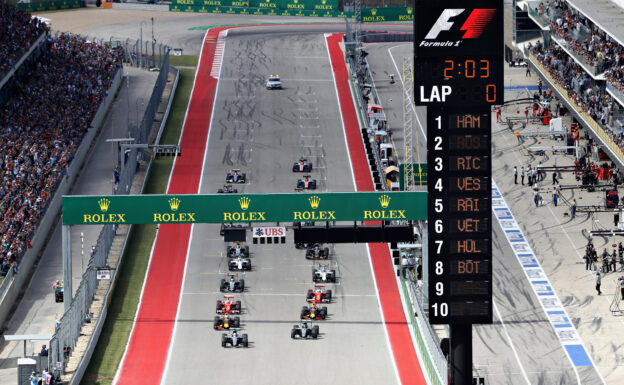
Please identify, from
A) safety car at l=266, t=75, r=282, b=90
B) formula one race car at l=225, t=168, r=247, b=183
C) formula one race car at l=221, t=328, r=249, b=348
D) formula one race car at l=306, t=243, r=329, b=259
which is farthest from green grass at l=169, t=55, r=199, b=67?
formula one race car at l=221, t=328, r=249, b=348

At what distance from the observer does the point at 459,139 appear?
38.8 m

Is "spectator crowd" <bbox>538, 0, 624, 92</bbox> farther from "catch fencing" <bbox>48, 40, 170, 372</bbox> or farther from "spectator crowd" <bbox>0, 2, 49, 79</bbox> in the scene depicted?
"spectator crowd" <bbox>0, 2, 49, 79</bbox>

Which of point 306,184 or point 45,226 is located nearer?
point 45,226

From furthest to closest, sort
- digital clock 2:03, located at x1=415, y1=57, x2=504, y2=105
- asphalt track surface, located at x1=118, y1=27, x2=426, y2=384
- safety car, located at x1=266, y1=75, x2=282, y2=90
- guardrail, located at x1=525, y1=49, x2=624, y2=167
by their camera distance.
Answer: safety car, located at x1=266, y1=75, x2=282, y2=90, guardrail, located at x1=525, y1=49, x2=624, y2=167, asphalt track surface, located at x1=118, y1=27, x2=426, y2=384, digital clock 2:03, located at x1=415, y1=57, x2=504, y2=105

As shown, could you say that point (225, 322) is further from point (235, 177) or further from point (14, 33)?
point (14, 33)

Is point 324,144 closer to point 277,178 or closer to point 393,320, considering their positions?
point 277,178

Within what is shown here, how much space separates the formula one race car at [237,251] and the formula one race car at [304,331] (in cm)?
1029

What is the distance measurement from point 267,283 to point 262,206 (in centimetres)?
764

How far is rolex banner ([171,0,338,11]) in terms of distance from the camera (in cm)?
14150

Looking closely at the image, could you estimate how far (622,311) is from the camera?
230ft

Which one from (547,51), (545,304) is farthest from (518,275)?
(547,51)

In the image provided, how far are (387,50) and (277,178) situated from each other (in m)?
37.0

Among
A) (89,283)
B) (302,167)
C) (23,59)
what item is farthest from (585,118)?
(23,59)

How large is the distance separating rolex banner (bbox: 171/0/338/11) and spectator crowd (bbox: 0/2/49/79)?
1460 inches
